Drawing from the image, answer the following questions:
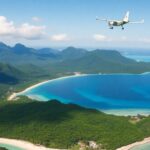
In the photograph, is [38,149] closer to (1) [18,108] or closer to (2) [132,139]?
(2) [132,139]

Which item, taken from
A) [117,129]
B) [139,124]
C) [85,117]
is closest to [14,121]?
[85,117]

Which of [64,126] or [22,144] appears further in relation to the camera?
[64,126]

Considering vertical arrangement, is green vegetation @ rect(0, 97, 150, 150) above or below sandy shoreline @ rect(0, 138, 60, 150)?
above

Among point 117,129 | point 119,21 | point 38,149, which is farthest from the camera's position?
point 117,129

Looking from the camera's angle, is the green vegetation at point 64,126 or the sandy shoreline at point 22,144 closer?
the sandy shoreline at point 22,144

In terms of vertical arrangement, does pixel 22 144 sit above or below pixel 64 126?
below

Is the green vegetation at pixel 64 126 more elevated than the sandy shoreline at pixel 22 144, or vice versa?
the green vegetation at pixel 64 126

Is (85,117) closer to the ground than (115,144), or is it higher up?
higher up

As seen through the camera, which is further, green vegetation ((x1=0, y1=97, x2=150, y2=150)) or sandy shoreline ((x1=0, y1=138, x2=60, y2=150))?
green vegetation ((x1=0, y1=97, x2=150, y2=150))
